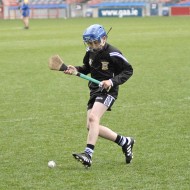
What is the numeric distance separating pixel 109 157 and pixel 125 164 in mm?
427

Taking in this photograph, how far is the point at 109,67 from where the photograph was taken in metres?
8.73

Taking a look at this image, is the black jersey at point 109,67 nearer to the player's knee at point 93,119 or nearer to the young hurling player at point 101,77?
the young hurling player at point 101,77

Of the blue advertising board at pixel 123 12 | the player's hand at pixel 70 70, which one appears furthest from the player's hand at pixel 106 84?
the blue advertising board at pixel 123 12

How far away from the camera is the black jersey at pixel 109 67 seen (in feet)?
28.2

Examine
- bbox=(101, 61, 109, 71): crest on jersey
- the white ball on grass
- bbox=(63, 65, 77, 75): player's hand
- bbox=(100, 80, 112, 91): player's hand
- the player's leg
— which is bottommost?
the white ball on grass

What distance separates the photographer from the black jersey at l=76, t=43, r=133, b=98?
28.2 ft

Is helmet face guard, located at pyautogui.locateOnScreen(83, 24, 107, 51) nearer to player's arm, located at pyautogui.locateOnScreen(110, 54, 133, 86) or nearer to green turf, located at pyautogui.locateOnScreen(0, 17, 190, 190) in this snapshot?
player's arm, located at pyautogui.locateOnScreen(110, 54, 133, 86)

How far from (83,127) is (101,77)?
266 cm

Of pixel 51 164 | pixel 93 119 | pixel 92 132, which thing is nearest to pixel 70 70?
pixel 93 119

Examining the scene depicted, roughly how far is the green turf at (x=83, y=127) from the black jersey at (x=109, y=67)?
957 mm

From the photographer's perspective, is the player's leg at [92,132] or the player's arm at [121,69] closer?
Result: the player's leg at [92,132]

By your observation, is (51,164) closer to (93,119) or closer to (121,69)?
(93,119)

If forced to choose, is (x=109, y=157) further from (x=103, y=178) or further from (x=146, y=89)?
(x=146, y=89)

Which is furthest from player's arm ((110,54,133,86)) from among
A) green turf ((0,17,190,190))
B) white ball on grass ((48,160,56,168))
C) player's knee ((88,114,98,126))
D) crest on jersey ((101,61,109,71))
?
white ball on grass ((48,160,56,168))
